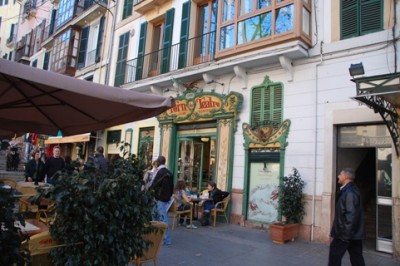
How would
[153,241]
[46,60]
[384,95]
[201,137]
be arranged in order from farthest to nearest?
[46,60], [201,137], [384,95], [153,241]

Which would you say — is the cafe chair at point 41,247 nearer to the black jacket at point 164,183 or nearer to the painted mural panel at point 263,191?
the black jacket at point 164,183

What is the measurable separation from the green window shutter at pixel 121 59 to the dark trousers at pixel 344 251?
12214mm

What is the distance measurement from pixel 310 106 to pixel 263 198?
9.18 ft

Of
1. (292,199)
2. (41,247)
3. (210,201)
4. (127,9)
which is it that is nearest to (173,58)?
(127,9)

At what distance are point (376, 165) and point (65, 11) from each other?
20.1 meters

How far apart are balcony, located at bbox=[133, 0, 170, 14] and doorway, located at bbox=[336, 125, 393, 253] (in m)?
9.05

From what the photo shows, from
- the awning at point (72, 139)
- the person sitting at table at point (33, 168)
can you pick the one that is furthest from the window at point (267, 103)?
the awning at point (72, 139)

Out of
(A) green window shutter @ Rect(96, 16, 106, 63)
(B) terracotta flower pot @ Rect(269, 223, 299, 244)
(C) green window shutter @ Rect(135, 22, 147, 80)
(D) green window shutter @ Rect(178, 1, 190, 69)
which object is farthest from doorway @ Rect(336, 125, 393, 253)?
(A) green window shutter @ Rect(96, 16, 106, 63)

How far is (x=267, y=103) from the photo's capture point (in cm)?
996

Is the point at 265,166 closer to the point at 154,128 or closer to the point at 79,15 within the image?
the point at 154,128

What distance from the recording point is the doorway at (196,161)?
468 inches

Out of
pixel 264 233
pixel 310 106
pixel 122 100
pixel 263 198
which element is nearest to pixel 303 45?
pixel 310 106

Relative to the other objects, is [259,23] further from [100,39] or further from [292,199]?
[100,39]

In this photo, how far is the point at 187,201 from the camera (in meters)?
9.10
